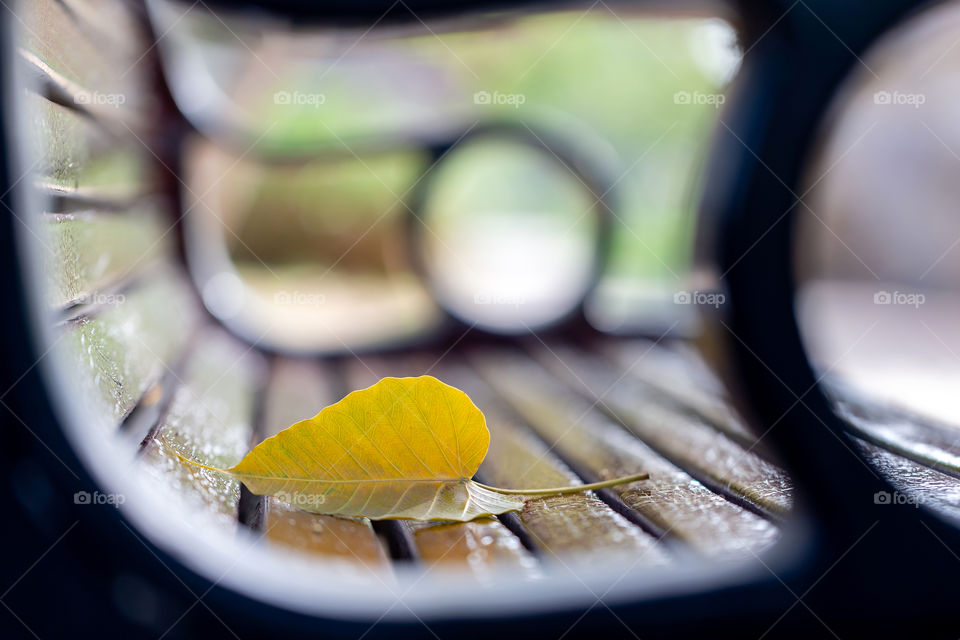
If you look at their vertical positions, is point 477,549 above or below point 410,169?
below

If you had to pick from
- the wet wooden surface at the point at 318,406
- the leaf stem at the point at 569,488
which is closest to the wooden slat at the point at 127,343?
the wet wooden surface at the point at 318,406

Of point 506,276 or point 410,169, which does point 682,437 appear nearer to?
point 410,169

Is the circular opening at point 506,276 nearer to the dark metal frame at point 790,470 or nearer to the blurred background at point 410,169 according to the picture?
the blurred background at point 410,169

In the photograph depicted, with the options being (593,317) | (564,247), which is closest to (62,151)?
(593,317)

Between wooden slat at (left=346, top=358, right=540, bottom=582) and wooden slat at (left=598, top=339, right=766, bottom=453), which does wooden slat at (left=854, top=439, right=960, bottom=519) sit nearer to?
wooden slat at (left=598, top=339, right=766, bottom=453)

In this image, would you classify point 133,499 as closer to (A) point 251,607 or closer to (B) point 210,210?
(A) point 251,607

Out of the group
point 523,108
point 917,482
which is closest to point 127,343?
point 917,482

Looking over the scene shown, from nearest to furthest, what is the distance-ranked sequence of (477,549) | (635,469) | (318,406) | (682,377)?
1. (477,549)
2. (635,469)
3. (318,406)
4. (682,377)

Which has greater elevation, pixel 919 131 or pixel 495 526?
pixel 919 131
